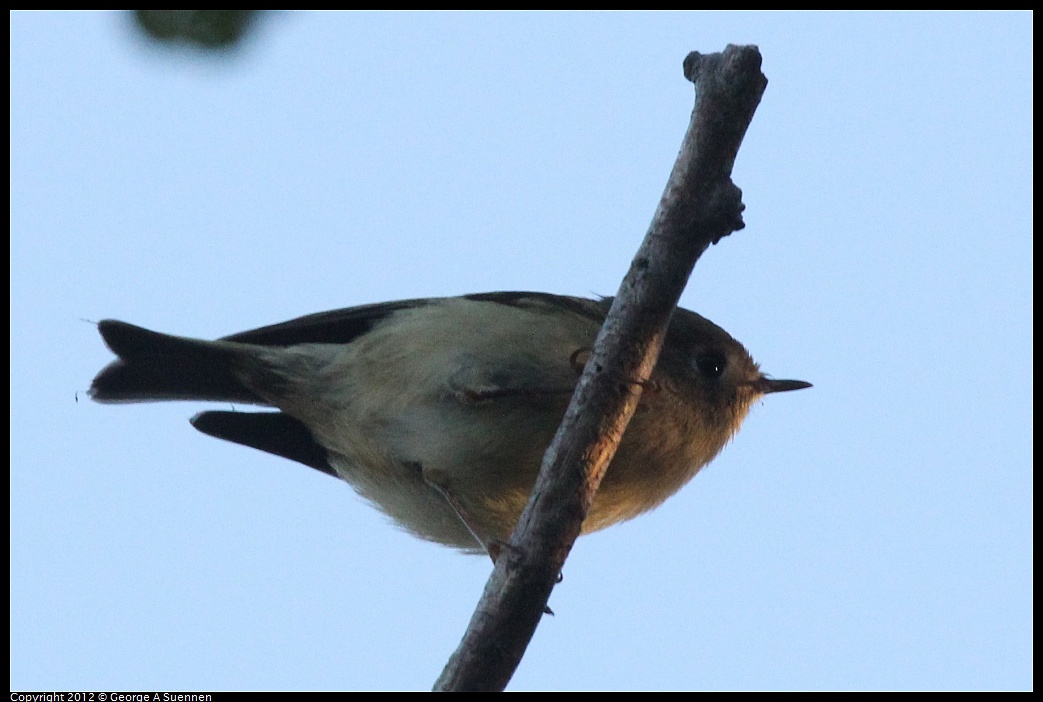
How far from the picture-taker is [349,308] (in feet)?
15.8

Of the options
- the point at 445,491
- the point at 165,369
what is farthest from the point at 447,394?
the point at 165,369

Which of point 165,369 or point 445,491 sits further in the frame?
point 165,369

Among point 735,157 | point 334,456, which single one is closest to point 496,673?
point 735,157

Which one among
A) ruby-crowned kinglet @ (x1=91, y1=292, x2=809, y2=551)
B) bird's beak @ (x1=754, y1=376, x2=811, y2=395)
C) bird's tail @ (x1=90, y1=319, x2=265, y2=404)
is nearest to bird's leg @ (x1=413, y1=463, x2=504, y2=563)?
ruby-crowned kinglet @ (x1=91, y1=292, x2=809, y2=551)

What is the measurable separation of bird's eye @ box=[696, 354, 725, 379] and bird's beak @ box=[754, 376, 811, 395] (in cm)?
42

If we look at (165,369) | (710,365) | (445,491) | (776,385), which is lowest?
(445,491)

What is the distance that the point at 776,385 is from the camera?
511 centimetres

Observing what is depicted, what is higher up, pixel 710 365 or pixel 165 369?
pixel 710 365

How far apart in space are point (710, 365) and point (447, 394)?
123cm

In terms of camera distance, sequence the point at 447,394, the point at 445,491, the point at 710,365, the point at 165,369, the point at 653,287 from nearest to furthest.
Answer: the point at 653,287
the point at 447,394
the point at 445,491
the point at 710,365
the point at 165,369

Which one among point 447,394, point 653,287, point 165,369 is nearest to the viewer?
point 653,287

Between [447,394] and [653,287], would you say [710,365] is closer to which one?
[447,394]

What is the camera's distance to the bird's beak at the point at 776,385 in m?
5.04

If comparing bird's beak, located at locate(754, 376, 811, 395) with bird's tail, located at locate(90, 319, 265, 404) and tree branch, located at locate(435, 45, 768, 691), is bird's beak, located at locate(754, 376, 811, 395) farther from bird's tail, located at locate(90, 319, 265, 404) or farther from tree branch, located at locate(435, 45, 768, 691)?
bird's tail, located at locate(90, 319, 265, 404)
